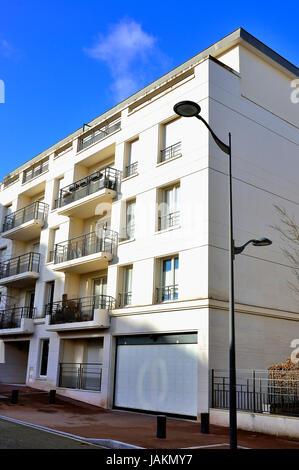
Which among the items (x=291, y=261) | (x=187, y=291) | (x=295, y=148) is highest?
(x=295, y=148)

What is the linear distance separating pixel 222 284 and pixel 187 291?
51.6 inches

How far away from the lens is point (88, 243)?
78.3 feet

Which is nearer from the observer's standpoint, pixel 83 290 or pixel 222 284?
pixel 222 284

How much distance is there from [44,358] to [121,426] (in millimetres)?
11852

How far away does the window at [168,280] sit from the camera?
715 inches

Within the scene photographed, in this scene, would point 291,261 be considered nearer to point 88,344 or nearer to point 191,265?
point 191,265

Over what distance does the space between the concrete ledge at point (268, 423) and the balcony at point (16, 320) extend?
46.5 ft

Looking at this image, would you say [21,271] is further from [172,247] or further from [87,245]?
[172,247]

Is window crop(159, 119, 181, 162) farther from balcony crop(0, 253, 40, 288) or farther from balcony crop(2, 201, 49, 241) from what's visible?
balcony crop(0, 253, 40, 288)

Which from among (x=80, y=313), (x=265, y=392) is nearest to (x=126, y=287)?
(x=80, y=313)

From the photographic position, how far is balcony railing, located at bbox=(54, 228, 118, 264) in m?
21.4

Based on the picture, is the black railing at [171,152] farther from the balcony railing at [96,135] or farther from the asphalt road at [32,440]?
the asphalt road at [32,440]
